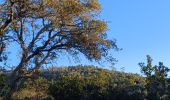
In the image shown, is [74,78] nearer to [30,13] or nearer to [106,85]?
[106,85]

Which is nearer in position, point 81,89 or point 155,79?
point 155,79

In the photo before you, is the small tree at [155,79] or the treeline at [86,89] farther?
the treeline at [86,89]

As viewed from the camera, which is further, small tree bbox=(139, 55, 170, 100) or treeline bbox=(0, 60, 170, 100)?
treeline bbox=(0, 60, 170, 100)

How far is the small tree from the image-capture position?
41156 millimetres

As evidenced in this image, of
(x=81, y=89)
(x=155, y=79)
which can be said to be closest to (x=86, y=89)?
(x=81, y=89)

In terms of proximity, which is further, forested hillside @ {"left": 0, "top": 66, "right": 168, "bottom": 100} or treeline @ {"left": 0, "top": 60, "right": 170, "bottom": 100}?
forested hillside @ {"left": 0, "top": 66, "right": 168, "bottom": 100}

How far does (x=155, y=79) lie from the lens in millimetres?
42750

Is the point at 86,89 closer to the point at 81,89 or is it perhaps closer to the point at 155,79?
the point at 81,89

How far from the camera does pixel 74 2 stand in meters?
40.8

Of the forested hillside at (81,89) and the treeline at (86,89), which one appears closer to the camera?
the treeline at (86,89)

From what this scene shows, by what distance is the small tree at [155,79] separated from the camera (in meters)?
41.2

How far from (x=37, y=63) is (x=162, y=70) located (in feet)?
31.3

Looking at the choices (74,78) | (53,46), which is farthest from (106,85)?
(53,46)

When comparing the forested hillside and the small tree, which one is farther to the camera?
the forested hillside
